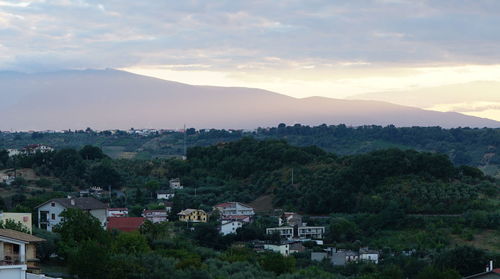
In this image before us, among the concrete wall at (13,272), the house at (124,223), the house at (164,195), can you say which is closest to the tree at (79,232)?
the house at (124,223)

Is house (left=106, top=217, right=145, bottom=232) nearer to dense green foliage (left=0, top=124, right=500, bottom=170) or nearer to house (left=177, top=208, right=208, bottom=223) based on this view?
house (left=177, top=208, right=208, bottom=223)

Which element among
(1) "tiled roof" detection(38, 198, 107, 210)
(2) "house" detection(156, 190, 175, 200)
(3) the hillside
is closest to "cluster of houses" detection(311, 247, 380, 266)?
(1) "tiled roof" detection(38, 198, 107, 210)

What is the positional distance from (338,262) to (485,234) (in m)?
9.60

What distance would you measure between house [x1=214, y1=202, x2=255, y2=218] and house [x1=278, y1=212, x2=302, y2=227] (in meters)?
2.30

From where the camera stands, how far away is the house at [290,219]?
45906 millimetres

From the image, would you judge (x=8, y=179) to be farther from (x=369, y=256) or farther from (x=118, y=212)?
(x=369, y=256)

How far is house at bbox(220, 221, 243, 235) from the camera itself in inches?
1729

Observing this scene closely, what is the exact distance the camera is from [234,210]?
163ft

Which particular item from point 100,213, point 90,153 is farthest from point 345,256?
point 90,153

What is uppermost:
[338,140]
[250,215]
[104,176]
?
[338,140]

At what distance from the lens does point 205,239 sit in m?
40.8

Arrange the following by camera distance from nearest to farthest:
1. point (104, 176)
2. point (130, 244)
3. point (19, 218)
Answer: point (130, 244) < point (19, 218) < point (104, 176)

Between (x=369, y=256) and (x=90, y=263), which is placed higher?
(x=90, y=263)

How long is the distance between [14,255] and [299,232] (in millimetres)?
30129
